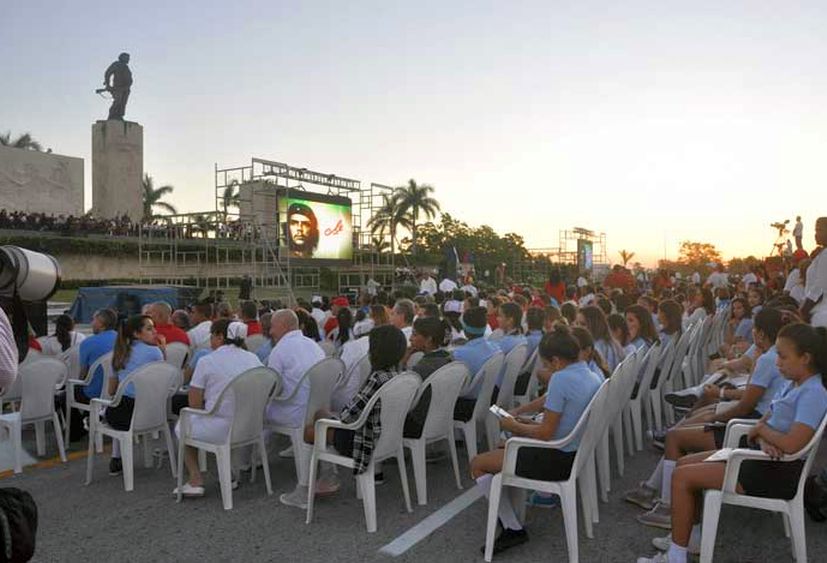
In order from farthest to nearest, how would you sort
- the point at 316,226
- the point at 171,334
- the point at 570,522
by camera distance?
1. the point at 316,226
2. the point at 171,334
3. the point at 570,522

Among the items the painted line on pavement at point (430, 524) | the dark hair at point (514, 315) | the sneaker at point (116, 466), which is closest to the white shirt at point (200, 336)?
the sneaker at point (116, 466)

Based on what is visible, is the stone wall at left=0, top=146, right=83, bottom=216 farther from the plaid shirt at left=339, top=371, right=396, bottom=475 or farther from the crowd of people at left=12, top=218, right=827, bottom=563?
the plaid shirt at left=339, top=371, right=396, bottom=475

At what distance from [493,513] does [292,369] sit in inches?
77.9

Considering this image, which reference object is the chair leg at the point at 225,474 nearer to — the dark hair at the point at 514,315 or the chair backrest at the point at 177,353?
the chair backrest at the point at 177,353

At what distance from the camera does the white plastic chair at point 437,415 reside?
4180 mm

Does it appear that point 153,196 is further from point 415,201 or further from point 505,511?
point 505,511

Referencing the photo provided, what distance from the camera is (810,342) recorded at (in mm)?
2982

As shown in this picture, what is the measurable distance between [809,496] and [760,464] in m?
1.13

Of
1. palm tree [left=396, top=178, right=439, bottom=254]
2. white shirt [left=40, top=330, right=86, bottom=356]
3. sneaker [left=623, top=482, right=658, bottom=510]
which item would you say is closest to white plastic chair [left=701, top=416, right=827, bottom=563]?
sneaker [left=623, top=482, right=658, bottom=510]

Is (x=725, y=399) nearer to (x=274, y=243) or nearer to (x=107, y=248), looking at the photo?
(x=274, y=243)

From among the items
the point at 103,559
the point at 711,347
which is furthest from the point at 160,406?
the point at 711,347

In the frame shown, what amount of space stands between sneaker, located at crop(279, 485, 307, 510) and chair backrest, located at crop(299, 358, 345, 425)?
18.1 inches

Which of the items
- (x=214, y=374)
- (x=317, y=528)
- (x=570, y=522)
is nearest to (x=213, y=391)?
(x=214, y=374)

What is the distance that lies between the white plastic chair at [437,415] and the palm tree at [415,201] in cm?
4509
